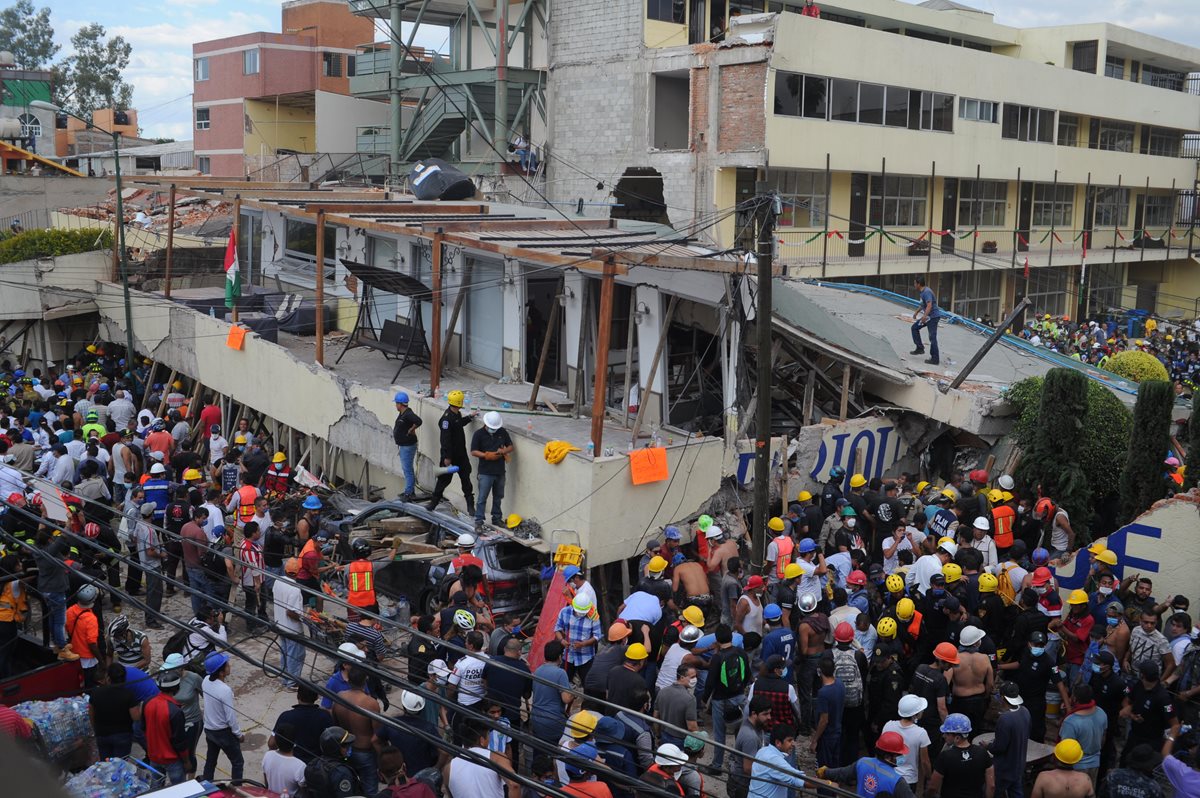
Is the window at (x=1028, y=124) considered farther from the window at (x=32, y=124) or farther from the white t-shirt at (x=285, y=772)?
the window at (x=32, y=124)

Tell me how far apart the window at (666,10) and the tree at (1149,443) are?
1973 cm

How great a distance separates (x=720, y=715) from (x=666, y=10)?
24748 mm

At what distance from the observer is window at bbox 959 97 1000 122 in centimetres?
3372

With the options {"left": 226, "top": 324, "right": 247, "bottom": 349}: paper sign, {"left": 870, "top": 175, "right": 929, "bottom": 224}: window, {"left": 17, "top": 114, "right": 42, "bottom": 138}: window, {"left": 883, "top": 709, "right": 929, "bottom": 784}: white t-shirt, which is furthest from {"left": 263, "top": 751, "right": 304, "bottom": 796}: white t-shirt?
{"left": 17, "top": 114, "right": 42, "bottom": 138}: window

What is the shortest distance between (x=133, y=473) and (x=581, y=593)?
9657 millimetres

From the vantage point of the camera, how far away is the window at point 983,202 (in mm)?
36094

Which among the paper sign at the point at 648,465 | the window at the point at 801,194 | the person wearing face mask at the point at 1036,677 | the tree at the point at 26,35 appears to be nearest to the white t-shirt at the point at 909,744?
the person wearing face mask at the point at 1036,677

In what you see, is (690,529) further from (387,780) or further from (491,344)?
(387,780)

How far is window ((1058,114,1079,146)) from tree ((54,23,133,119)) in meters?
65.6

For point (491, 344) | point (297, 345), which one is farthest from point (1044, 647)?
point (297, 345)

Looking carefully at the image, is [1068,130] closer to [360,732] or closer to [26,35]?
[360,732]

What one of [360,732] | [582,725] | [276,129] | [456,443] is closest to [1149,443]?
[456,443]

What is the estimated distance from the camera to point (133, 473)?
17312mm

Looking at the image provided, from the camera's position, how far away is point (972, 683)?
962cm
